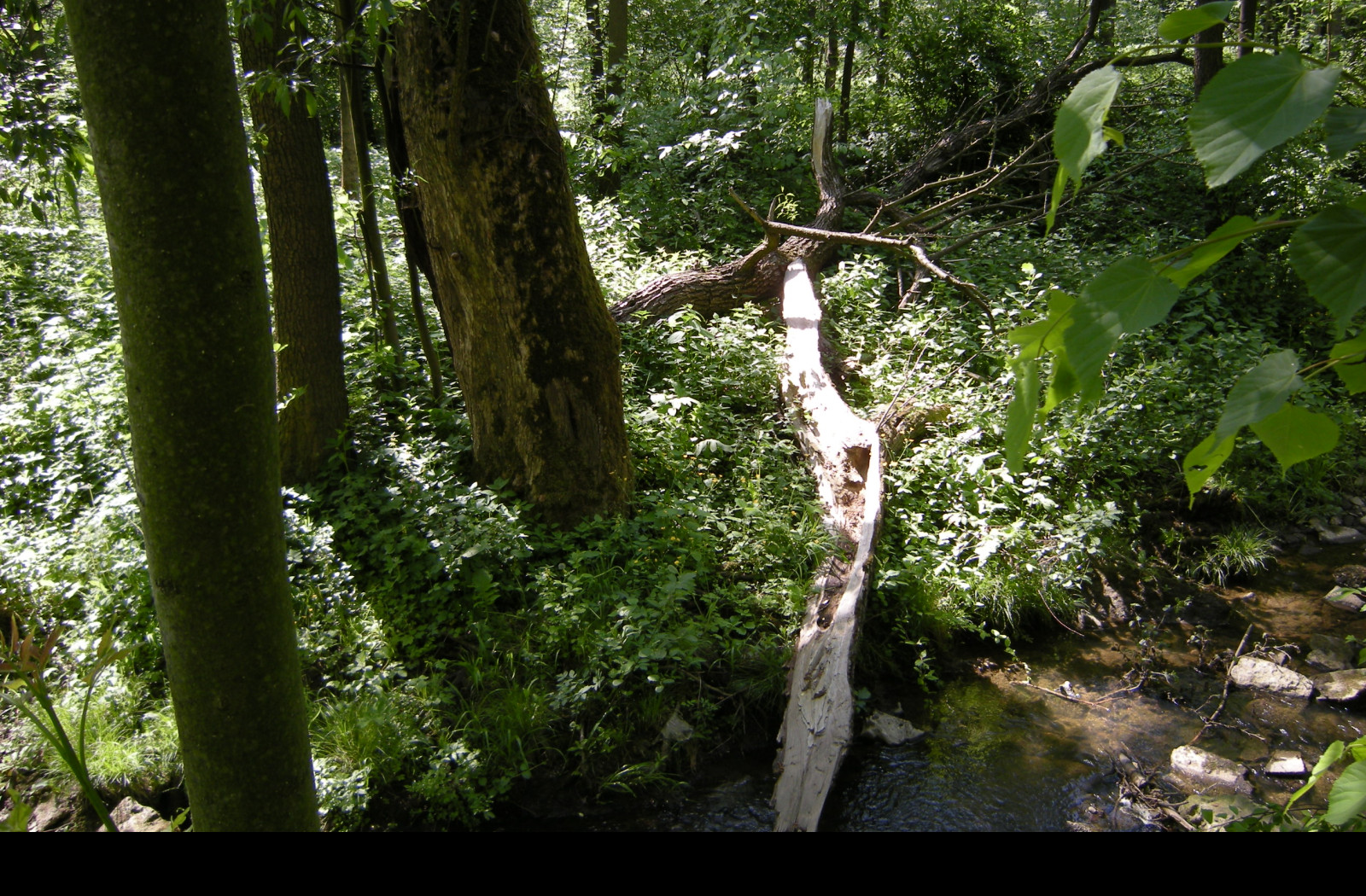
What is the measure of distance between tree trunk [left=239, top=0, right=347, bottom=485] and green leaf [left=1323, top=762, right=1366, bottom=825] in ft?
16.8

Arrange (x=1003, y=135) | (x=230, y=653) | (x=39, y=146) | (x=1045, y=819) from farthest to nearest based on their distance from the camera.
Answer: (x=1003, y=135)
(x=1045, y=819)
(x=39, y=146)
(x=230, y=653)

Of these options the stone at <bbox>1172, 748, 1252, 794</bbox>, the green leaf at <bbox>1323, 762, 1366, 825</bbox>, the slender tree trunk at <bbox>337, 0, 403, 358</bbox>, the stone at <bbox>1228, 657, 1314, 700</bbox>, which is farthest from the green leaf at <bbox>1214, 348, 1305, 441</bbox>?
the stone at <bbox>1228, 657, 1314, 700</bbox>

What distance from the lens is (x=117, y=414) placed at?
4.83 m

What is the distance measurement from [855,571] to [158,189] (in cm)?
377

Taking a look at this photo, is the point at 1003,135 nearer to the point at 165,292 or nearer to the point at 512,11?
the point at 512,11

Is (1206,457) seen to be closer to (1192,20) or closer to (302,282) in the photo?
(1192,20)

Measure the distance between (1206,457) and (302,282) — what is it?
Result: 17.5 feet

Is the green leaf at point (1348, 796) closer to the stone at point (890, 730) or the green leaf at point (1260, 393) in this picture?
the green leaf at point (1260, 393)

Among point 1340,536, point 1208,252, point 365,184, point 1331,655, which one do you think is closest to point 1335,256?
point 1208,252

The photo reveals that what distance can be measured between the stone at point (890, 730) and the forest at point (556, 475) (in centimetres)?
3

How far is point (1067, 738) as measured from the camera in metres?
4.04

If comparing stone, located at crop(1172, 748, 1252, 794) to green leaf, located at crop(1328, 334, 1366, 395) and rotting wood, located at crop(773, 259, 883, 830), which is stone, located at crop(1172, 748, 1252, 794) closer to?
rotting wood, located at crop(773, 259, 883, 830)

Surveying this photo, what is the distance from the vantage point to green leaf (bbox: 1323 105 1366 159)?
0.60 meters

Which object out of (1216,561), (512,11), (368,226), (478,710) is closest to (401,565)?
(478,710)
